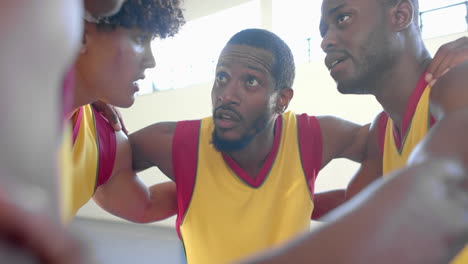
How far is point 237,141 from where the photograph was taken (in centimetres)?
128

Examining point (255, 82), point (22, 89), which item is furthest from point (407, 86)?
point (22, 89)

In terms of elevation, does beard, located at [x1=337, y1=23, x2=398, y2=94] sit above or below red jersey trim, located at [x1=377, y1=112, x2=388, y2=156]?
above

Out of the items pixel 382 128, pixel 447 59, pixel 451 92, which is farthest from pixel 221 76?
pixel 451 92

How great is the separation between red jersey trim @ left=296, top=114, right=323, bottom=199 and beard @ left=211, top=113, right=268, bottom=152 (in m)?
0.14

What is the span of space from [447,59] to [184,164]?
2.68 ft

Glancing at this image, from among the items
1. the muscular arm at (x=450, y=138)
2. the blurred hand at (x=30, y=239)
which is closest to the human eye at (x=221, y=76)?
the muscular arm at (x=450, y=138)

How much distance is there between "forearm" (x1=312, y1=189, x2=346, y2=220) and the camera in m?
1.39

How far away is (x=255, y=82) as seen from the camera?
133 cm

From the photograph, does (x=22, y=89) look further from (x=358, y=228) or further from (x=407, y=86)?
(x=407, y=86)

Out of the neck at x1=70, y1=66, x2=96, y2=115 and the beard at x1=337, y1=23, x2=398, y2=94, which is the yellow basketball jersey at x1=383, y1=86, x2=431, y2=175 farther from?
the neck at x1=70, y1=66, x2=96, y2=115

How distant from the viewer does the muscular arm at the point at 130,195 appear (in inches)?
48.1

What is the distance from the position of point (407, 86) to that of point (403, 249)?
0.87 meters

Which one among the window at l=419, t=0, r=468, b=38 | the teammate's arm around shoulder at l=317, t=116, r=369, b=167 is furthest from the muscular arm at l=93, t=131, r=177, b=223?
the window at l=419, t=0, r=468, b=38

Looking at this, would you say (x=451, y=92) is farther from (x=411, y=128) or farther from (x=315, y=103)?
(x=315, y=103)
